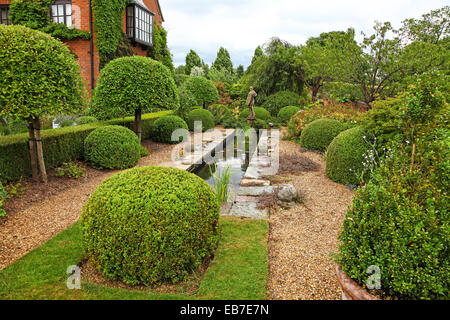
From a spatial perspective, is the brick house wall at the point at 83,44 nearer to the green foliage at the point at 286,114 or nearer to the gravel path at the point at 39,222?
the green foliage at the point at 286,114

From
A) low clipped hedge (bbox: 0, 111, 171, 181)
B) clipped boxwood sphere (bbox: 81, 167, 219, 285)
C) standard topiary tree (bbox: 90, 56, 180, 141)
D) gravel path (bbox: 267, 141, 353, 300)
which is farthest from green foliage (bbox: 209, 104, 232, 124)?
clipped boxwood sphere (bbox: 81, 167, 219, 285)

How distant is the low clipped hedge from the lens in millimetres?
5438

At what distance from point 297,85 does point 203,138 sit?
10.0 meters

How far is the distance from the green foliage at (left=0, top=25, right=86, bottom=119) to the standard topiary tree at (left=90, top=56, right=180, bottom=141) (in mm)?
2566

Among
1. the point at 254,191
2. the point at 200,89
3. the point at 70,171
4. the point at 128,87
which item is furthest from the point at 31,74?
the point at 200,89

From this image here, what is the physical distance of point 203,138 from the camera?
12.3m

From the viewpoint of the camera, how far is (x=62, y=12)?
1391 centimetres

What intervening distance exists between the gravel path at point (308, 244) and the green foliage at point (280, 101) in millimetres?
12967

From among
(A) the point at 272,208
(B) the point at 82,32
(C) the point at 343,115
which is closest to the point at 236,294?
(A) the point at 272,208

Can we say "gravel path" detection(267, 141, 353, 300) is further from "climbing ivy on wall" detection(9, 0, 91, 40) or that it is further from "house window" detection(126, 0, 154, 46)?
"house window" detection(126, 0, 154, 46)

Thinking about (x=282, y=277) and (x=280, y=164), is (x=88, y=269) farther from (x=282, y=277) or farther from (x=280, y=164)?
(x=280, y=164)

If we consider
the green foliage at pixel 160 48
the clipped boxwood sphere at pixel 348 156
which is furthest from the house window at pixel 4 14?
the clipped boxwood sphere at pixel 348 156

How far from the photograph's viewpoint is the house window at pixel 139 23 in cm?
1570

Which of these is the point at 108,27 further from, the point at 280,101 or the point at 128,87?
the point at 280,101
